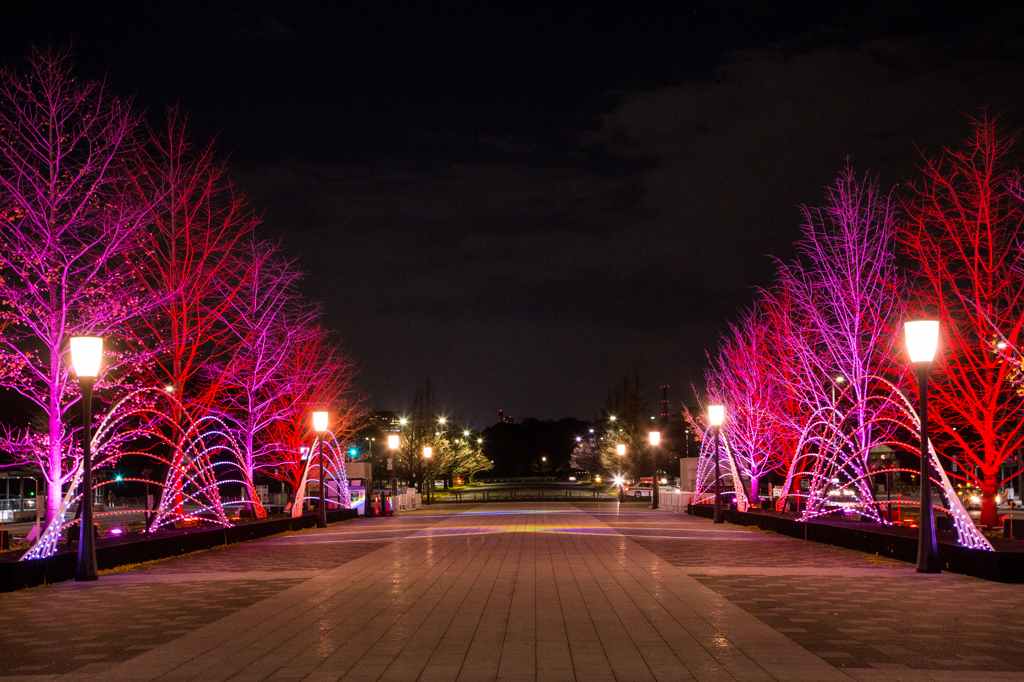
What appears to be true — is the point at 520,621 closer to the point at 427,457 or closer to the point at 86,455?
the point at 86,455

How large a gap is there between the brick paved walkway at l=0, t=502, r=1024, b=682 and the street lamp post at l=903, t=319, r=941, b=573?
0.57 meters

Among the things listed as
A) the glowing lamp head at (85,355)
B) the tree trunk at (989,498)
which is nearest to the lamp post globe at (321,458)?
the glowing lamp head at (85,355)

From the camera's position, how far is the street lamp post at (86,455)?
13883mm

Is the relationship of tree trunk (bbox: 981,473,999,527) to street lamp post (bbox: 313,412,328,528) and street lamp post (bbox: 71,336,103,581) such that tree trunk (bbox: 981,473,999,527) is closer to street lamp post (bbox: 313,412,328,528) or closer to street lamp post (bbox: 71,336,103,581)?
street lamp post (bbox: 313,412,328,528)

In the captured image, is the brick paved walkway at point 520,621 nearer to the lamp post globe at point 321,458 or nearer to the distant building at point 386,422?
the lamp post globe at point 321,458

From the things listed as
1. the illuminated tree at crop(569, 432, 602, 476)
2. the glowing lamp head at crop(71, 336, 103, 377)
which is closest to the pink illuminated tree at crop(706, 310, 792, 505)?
the glowing lamp head at crop(71, 336, 103, 377)

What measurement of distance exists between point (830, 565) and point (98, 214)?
16355 millimetres

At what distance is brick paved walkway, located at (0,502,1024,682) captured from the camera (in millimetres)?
7473

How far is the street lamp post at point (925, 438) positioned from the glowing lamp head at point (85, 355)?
12.9 m

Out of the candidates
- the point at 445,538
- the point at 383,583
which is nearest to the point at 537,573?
the point at 383,583

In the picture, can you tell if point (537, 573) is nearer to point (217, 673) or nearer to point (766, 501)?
point (217, 673)

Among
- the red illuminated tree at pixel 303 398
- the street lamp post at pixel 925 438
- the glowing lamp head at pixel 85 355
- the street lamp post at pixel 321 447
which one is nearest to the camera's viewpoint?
the street lamp post at pixel 925 438

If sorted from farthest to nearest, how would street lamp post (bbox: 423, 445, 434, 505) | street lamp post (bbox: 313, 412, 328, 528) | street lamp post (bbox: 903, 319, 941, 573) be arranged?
street lamp post (bbox: 423, 445, 434, 505) < street lamp post (bbox: 313, 412, 328, 528) < street lamp post (bbox: 903, 319, 941, 573)

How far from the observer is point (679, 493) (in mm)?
39312
